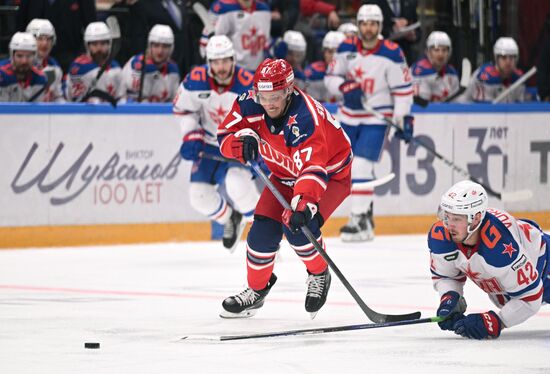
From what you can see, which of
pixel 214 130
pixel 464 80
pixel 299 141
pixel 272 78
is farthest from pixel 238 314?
pixel 464 80

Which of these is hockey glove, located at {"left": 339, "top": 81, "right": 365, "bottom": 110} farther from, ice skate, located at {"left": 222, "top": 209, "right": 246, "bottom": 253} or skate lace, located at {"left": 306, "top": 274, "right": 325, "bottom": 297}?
skate lace, located at {"left": 306, "top": 274, "right": 325, "bottom": 297}

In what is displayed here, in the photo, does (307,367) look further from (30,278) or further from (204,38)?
(204,38)

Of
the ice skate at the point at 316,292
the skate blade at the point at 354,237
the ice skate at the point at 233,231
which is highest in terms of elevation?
the ice skate at the point at 316,292

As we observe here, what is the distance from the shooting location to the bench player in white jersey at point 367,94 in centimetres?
1004

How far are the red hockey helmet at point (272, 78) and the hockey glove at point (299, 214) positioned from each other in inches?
19.7

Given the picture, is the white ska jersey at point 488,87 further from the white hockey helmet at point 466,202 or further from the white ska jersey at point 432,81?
the white hockey helmet at point 466,202

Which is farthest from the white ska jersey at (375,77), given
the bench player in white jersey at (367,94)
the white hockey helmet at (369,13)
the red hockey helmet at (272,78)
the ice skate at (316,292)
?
the red hockey helmet at (272,78)

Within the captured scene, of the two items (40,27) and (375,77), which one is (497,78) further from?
(40,27)

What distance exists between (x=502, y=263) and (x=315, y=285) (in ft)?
3.88

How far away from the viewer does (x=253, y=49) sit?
10.7 meters

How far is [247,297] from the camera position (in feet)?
20.2

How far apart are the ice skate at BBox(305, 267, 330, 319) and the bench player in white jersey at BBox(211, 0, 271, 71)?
469cm

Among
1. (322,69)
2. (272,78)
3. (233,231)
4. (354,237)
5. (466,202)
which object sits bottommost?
A: (354,237)

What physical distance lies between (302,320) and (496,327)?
1091mm
